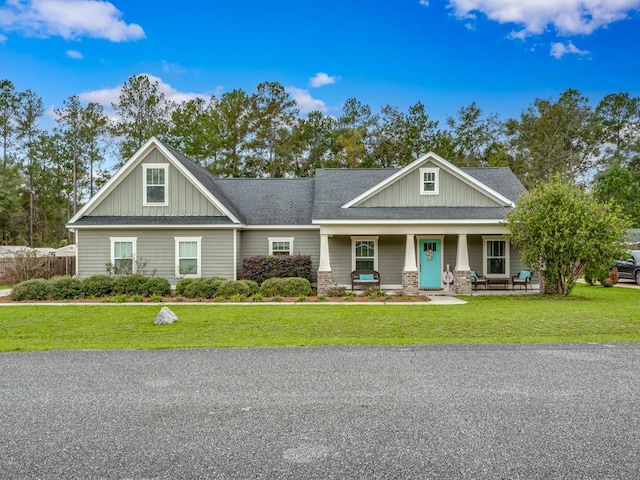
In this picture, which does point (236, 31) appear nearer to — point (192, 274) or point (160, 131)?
point (192, 274)

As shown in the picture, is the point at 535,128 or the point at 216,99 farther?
the point at 535,128

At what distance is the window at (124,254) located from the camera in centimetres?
1762

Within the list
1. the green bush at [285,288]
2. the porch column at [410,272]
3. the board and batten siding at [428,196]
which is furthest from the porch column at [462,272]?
the green bush at [285,288]

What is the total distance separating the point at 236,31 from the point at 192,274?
37.7ft

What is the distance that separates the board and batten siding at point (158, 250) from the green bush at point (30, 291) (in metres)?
2.46

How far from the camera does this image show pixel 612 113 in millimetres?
45812

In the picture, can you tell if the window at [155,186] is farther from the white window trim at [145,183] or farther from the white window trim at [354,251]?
the white window trim at [354,251]

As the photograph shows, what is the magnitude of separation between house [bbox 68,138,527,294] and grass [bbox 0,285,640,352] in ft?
13.9

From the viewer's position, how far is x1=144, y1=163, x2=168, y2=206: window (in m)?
18.0

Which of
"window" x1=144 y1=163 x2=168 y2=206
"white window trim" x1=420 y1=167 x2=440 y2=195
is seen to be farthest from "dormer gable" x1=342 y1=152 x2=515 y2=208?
"window" x1=144 y1=163 x2=168 y2=206

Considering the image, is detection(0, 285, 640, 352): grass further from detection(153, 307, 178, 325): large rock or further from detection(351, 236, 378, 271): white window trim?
detection(351, 236, 378, 271): white window trim

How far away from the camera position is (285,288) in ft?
52.0

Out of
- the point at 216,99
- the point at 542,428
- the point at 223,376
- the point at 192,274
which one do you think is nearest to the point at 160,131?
the point at 216,99

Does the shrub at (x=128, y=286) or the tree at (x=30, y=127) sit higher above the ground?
the tree at (x=30, y=127)
